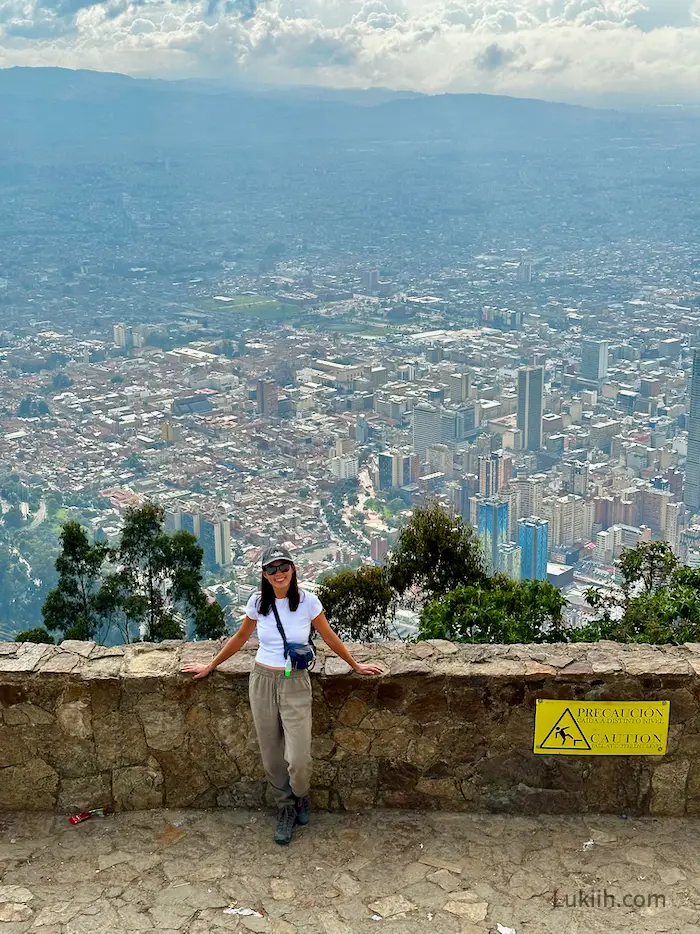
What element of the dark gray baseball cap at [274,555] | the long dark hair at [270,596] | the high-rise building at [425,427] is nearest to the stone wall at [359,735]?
the long dark hair at [270,596]

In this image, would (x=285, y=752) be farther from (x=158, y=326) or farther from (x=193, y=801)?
(x=158, y=326)

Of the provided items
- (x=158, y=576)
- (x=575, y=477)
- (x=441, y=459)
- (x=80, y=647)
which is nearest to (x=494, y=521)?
(x=575, y=477)

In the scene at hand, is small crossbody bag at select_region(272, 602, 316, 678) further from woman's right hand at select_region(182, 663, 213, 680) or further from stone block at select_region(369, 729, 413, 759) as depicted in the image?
stone block at select_region(369, 729, 413, 759)

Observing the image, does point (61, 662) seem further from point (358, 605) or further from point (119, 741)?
point (358, 605)

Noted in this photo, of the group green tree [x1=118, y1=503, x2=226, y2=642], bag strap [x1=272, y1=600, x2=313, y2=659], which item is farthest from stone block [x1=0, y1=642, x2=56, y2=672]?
green tree [x1=118, y1=503, x2=226, y2=642]

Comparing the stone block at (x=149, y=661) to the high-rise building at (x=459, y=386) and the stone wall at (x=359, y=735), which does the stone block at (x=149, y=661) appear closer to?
the stone wall at (x=359, y=735)

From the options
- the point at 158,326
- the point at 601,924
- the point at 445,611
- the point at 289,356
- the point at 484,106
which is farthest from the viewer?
the point at 484,106

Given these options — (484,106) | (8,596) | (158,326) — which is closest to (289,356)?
(158,326)
